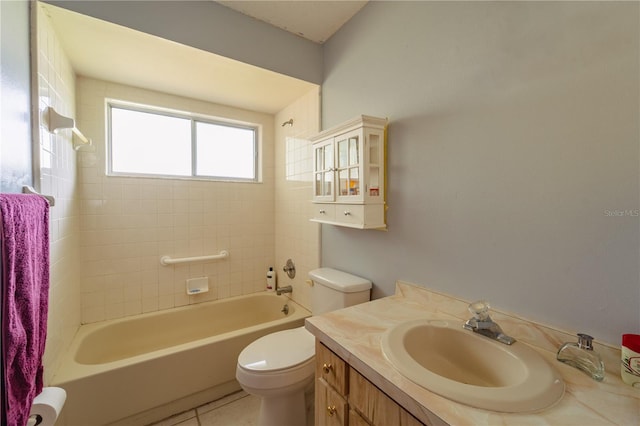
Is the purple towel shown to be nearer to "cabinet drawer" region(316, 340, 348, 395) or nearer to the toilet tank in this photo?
"cabinet drawer" region(316, 340, 348, 395)

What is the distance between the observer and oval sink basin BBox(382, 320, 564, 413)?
24.9 inches

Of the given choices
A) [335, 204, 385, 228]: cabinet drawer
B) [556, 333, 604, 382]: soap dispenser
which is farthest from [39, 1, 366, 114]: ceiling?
[556, 333, 604, 382]: soap dispenser

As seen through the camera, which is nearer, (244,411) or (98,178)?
(244,411)

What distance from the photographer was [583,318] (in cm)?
82

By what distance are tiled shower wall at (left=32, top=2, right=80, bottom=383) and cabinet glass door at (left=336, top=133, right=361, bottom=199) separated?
56.2 inches

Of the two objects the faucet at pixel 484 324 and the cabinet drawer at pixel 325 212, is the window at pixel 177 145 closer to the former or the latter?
the cabinet drawer at pixel 325 212

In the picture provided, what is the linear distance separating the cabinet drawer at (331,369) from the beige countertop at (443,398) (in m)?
0.04

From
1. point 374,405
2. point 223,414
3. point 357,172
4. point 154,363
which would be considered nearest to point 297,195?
point 357,172

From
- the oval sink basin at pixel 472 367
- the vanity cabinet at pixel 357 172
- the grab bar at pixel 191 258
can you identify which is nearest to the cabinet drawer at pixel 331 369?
the oval sink basin at pixel 472 367

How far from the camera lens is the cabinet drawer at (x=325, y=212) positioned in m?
1.63

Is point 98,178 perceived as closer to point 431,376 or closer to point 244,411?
point 244,411

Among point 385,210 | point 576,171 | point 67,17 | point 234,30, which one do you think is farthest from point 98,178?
point 576,171

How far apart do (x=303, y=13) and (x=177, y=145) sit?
1514 mm

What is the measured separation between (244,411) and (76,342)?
3.91ft
